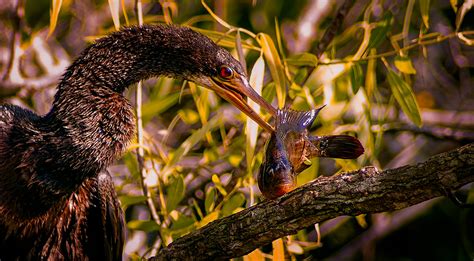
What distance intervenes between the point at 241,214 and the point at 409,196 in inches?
25.0

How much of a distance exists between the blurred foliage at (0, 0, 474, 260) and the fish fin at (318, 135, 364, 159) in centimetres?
40

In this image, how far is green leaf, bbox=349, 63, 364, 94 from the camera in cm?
401

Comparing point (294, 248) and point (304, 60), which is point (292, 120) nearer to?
point (304, 60)

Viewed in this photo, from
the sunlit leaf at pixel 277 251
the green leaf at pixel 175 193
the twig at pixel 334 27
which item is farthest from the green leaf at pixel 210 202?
the twig at pixel 334 27

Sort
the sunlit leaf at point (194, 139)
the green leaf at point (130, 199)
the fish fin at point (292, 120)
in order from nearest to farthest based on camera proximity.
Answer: the fish fin at point (292, 120)
the sunlit leaf at point (194, 139)
the green leaf at point (130, 199)

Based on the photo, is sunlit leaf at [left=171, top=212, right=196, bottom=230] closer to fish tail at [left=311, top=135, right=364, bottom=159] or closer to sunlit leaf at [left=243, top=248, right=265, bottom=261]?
sunlit leaf at [left=243, top=248, right=265, bottom=261]

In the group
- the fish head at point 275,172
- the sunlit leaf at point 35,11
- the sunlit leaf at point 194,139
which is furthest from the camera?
the sunlit leaf at point 35,11

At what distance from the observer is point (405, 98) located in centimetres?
407

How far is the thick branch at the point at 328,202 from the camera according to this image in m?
2.74

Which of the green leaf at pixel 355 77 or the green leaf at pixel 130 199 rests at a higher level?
the green leaf at pixel 355 77

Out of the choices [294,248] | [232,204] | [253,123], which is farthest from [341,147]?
[294,248]

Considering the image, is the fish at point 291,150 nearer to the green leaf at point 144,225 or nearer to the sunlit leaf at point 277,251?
the sunlit leaf at point 277,251

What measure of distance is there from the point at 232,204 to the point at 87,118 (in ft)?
2.56

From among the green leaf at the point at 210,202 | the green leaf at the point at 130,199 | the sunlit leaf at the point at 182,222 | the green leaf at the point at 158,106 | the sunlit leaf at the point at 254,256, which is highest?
the green leaf at the point at 158,106
